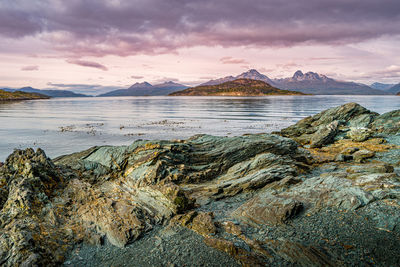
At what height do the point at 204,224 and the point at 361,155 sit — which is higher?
the point at 361,155

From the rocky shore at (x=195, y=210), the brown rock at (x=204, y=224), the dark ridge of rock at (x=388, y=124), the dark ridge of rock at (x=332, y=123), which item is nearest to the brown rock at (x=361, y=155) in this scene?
the rocky shore at (x=195, y=210)

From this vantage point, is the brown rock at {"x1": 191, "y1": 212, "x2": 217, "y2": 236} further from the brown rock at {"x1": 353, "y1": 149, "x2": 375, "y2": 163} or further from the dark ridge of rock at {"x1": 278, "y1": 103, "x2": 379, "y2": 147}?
the dark ridge of rock at {"x1": 278, "y1": 103, "x2": 379, "y2": 147}

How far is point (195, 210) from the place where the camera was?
13.2 metres

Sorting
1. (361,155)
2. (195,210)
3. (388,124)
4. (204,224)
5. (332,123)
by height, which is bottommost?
(195,210)

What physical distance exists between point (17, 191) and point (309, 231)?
1568 cm

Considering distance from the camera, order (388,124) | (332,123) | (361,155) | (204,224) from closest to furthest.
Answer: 1. (204,224)
2. (361,155)
3. (332,123)
4. (388,124)

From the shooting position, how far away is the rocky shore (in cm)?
916

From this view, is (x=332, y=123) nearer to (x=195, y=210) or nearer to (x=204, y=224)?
(x=195, y=210)

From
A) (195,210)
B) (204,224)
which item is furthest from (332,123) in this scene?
(204,224)

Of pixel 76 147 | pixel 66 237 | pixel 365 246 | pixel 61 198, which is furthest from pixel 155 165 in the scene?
pixel 76 147

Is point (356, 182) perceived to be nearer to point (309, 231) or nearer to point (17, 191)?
point (309, 231)

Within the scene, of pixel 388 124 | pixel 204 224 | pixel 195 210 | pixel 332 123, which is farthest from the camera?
pixel 388 124

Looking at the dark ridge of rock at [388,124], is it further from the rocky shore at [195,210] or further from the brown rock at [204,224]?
the brown rock at [204,224]

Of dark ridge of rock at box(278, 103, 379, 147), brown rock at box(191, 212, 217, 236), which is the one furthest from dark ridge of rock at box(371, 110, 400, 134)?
brown rock at box(191, 212, 217, 236)
